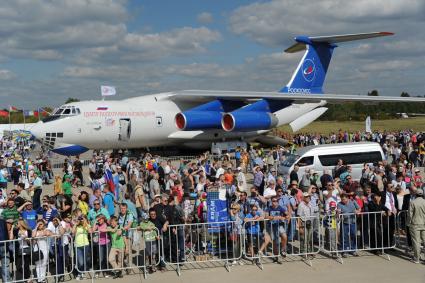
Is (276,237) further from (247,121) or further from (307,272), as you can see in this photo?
(247,121)

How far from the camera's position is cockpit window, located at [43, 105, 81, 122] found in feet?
69.4

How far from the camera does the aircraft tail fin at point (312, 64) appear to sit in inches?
1128

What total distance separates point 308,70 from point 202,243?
22094mm

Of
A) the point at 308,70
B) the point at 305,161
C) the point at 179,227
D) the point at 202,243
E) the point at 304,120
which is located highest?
the point at 308,70

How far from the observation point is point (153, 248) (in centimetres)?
822

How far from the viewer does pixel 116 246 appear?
26.0ft

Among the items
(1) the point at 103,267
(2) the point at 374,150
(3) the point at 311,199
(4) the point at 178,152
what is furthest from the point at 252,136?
(1) the point at 103,267

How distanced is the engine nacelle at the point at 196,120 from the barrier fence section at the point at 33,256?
1539 cm

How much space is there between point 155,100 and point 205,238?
53.5 feet

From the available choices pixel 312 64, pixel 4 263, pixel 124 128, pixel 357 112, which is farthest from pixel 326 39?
→ pixel 357 112

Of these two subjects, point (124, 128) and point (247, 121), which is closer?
point (124, 128)

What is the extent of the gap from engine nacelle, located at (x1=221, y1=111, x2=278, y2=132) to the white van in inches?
301

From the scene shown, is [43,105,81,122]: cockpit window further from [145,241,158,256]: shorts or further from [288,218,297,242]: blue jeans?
[288,218,297,242]: blue jeans

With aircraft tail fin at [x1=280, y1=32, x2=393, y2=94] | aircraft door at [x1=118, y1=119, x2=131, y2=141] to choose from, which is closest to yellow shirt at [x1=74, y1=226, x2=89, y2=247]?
aircraft door at [x1=118, y1=119, x2=131, y2=141]
